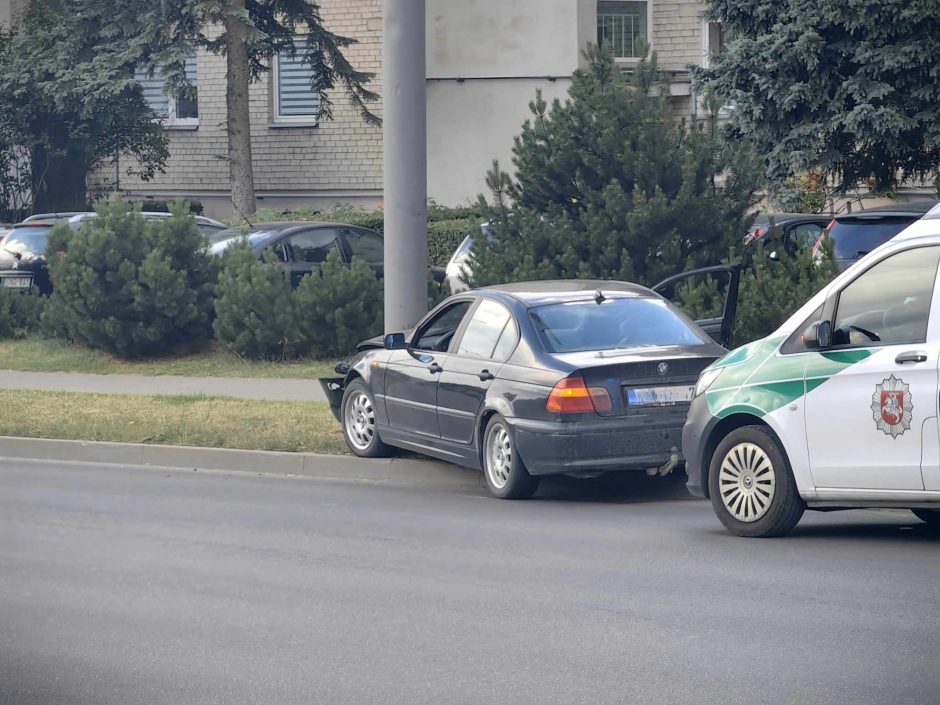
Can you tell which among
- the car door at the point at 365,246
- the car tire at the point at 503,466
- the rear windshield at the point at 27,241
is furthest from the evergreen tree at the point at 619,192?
the rear windshield at the point at 27,241

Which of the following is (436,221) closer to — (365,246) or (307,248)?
(365,246)

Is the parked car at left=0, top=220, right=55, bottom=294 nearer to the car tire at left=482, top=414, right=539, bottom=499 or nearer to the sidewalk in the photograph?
the sidewalk

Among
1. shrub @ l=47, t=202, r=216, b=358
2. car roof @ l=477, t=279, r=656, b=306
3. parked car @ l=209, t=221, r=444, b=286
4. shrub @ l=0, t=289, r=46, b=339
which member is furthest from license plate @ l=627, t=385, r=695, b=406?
shrub @ l=0, t=289, r=46, b=339

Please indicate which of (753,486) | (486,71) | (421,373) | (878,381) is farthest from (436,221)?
(878,381)

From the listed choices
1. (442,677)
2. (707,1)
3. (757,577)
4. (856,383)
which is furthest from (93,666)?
(707,1)

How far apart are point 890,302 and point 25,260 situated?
705 inches

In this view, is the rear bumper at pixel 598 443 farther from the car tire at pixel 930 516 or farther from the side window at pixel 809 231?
the side window at pixel 809 231

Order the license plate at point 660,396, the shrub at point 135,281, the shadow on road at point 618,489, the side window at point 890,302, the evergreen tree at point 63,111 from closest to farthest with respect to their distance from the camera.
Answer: the side window at point 890,302, the license plate at point 660,396, the shadow on road at point 618,489, the shrub at point 135,281, the evergreen tree at point 63,111

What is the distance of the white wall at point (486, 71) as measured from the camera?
36.5 m

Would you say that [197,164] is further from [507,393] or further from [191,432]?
[507,393]

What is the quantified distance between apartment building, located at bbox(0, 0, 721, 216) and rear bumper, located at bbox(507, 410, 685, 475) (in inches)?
973

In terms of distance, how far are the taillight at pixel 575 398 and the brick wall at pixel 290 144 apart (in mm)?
28797

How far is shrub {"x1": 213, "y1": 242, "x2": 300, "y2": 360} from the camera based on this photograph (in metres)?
19.2

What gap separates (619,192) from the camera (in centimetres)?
1568
